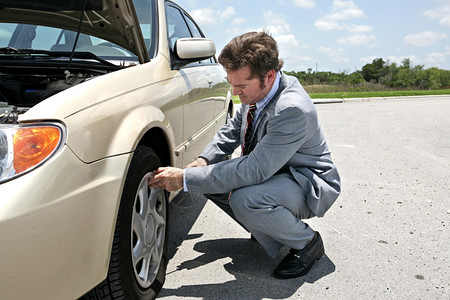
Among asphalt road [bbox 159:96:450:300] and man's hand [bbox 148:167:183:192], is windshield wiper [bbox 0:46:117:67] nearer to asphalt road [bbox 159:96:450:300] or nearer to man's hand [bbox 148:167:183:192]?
man's hand [bbox 148:167:183:192]

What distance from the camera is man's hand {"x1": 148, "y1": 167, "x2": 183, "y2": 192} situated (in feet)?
6.93

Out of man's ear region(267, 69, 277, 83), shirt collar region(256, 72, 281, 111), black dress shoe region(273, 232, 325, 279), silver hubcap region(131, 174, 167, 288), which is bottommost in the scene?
black dress shoe region(273, 232, 325, 279)

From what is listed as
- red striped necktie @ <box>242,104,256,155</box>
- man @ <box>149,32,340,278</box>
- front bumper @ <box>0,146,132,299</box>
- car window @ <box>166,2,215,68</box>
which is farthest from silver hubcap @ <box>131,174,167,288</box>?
car window @ <box>166,2,215,68</box>

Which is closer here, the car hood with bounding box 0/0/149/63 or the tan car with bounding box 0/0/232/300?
the tan car with bounding box 0/0/232/300

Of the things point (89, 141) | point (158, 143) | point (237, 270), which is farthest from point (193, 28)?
point (89, 141)

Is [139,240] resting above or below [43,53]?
below

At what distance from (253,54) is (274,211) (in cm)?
87

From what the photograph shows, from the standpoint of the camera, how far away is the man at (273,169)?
7.56ft

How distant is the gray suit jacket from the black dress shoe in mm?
219

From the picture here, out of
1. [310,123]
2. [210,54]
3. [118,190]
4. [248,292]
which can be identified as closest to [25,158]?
[118,190]

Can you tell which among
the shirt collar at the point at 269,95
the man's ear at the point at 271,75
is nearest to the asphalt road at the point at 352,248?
the shirt collar at the point at 269,95

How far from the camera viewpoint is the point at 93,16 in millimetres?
2389

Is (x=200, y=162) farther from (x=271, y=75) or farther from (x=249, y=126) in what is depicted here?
(x=271, y=75)

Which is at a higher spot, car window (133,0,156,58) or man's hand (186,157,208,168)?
car window (133,0,156,58)
